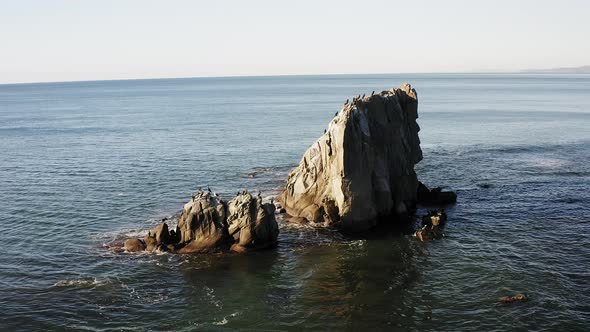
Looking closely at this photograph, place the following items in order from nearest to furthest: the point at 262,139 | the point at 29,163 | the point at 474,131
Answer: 1. the point at 29,163
2. the point at 262,139
3. the point at 474,131

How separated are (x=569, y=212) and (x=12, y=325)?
61.1 metres

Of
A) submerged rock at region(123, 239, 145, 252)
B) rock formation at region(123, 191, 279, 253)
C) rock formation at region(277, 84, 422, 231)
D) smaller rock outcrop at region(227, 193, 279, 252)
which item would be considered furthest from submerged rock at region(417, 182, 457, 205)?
submerged rock at region(123, 239, 145, 252)

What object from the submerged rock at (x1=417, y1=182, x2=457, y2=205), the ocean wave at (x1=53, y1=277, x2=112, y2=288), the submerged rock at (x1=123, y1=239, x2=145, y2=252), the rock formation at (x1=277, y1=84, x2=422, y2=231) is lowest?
the ocean wave at (x1=53, y1=277, x2=112, y2=288)

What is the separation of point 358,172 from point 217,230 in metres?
17.6

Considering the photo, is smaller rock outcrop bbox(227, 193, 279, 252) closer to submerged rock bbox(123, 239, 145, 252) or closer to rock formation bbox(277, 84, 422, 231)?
rock formation bbox(277, 84, 422, 231)

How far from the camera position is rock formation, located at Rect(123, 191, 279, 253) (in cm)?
5501

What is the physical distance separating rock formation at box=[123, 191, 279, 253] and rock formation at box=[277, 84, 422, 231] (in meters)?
9.07

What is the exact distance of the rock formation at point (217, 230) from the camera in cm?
5501

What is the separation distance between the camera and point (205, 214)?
55531 millimetres

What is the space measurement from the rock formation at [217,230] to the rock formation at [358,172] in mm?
9074

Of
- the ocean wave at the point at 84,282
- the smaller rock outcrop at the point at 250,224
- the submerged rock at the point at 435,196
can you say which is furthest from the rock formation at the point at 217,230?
the submerged rock at the point at 435,196

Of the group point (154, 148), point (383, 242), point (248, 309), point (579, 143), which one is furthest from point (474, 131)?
point (248, 309)

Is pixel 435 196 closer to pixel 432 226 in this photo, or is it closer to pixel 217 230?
pixel 432 226

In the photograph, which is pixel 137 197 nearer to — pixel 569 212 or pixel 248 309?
pixel 248 309
